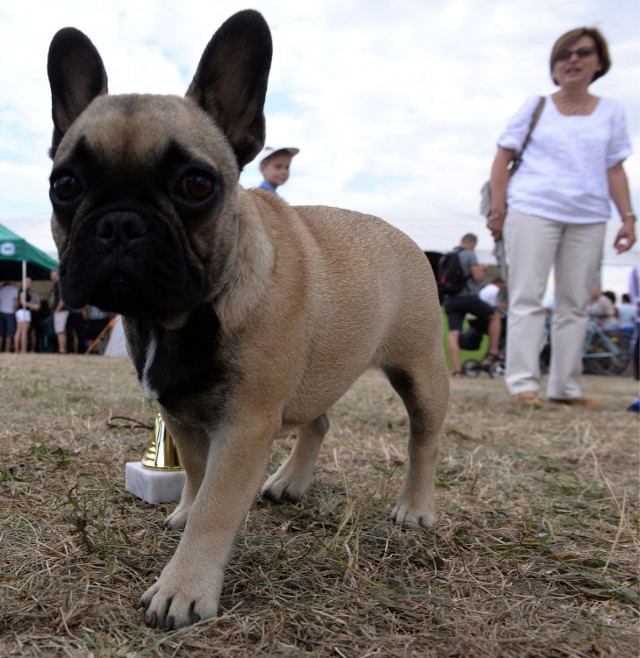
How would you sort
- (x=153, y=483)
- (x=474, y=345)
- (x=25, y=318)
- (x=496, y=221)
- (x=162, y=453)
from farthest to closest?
(x=25, y=318) < (x=474, y=345) < (x=496, y=221) < (x=162, y=453) < (x=153, y=483)

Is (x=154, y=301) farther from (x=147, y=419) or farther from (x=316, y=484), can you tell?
(x=147, y=419)

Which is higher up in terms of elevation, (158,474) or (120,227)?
(120,227)

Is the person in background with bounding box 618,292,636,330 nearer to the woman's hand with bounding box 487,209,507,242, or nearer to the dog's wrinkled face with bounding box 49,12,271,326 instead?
the woman's hand with bounding box 487,209,507,242

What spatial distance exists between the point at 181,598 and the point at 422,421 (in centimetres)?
144

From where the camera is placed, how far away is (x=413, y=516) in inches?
106

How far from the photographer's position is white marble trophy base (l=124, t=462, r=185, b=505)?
107 inches

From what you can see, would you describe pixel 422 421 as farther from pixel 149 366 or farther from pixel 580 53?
pixel 580 53

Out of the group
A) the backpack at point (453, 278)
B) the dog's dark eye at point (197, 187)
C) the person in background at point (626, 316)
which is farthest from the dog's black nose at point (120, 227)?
the person in background at point (626, 316)

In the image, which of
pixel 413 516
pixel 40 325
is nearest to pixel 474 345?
pixel 413 516

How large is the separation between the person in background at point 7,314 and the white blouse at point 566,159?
14470 mm

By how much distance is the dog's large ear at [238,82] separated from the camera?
84.7 inches

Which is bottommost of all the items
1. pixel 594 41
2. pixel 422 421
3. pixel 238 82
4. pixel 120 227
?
pixel 422 421

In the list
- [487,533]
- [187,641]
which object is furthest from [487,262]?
[187,641]

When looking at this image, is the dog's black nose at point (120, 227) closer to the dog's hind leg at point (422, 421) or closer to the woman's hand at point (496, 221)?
the dog's hind leg at point (422, 421)
